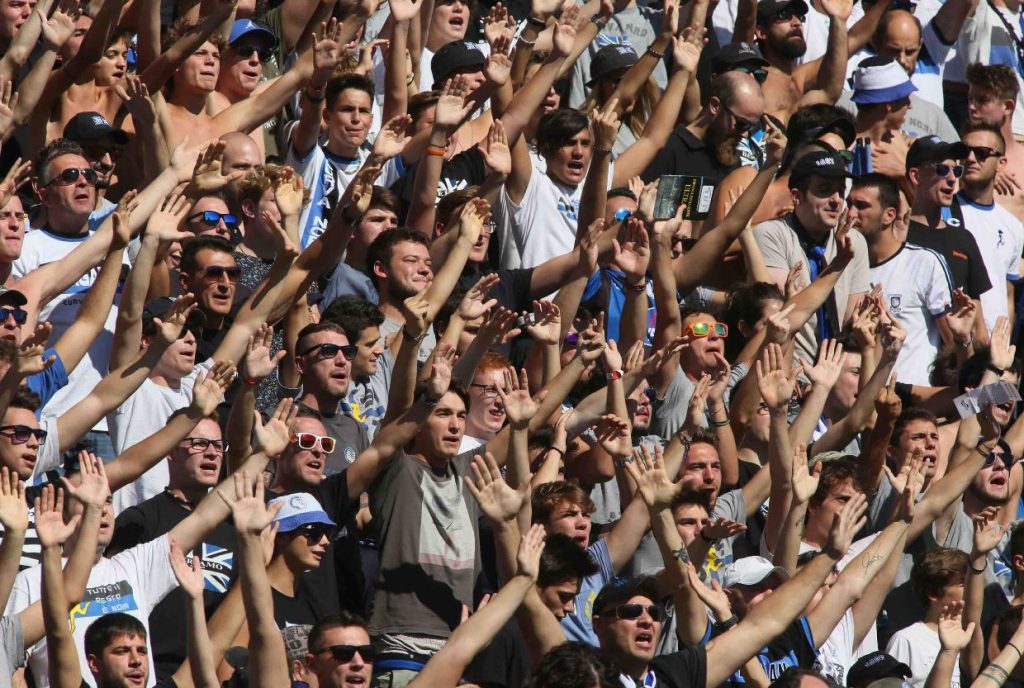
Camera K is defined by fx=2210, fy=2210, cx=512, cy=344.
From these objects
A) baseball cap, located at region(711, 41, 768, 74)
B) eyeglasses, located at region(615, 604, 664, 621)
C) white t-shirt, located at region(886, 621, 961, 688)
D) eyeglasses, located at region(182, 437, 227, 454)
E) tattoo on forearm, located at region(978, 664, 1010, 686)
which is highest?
eyeglasses, located at region(182, 437, 227, 454)

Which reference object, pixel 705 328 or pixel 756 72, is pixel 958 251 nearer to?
pixel 756 72

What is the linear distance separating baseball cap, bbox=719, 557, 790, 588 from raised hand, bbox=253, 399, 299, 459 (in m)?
1.91

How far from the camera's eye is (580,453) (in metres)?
9.23

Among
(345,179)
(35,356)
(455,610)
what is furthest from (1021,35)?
(35,356)

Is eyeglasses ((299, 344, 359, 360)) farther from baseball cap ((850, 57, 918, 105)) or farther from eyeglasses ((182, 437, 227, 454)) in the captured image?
baseball cap ((850, 57, 918, 105))

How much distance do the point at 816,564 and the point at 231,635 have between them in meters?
2.20

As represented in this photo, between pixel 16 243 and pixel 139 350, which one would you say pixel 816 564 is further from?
pixel 16 243

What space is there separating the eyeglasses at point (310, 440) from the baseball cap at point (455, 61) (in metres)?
2.95

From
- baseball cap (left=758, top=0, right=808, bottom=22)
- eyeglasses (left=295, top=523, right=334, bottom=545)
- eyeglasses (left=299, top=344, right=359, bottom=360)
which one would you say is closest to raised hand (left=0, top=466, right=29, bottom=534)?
eyeglasses (left=295, top=523, right=334, bottom=545)

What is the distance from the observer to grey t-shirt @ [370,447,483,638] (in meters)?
7.84

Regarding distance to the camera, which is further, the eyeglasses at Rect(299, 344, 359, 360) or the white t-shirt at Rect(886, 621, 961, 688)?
the white t-shirt at Rect(886, 621, 961, 688)

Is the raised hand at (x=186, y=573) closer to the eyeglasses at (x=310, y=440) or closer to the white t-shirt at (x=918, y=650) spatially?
the eyeglasses at (x=310, y=440)

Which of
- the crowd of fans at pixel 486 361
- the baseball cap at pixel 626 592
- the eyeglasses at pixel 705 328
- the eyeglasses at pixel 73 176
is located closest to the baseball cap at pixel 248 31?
the crowd of fans at pixel 486 361

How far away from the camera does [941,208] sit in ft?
37.8
